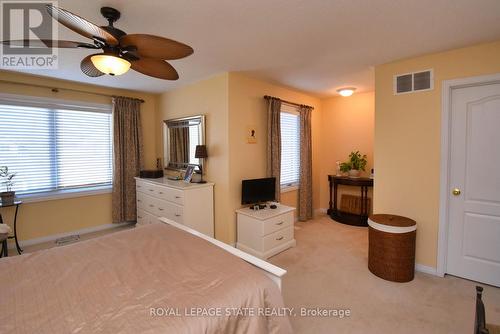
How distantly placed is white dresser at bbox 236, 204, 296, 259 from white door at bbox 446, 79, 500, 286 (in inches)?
73.1

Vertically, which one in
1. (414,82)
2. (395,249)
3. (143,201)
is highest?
(414,82)

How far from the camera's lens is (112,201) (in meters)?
4.21

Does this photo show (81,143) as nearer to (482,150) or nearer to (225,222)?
(225,222)

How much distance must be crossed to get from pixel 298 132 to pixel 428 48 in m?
2.36

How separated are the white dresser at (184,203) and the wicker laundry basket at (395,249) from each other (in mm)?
2173

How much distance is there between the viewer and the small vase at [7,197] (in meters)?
3.08

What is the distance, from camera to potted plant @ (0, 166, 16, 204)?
3.10 m

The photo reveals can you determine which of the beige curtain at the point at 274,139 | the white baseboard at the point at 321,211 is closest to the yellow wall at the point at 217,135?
the beige curtain at the point at 274,139

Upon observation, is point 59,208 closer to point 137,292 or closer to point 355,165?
point 137,292

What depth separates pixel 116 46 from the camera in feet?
5.17

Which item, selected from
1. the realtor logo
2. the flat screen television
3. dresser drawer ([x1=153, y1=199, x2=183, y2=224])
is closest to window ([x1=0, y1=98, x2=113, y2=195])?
the realtor logo

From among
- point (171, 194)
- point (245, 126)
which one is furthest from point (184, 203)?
point (245, 126)

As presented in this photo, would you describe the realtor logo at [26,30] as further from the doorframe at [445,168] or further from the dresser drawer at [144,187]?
the doorframe at [445,168]

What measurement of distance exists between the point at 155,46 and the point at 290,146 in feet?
10.8
